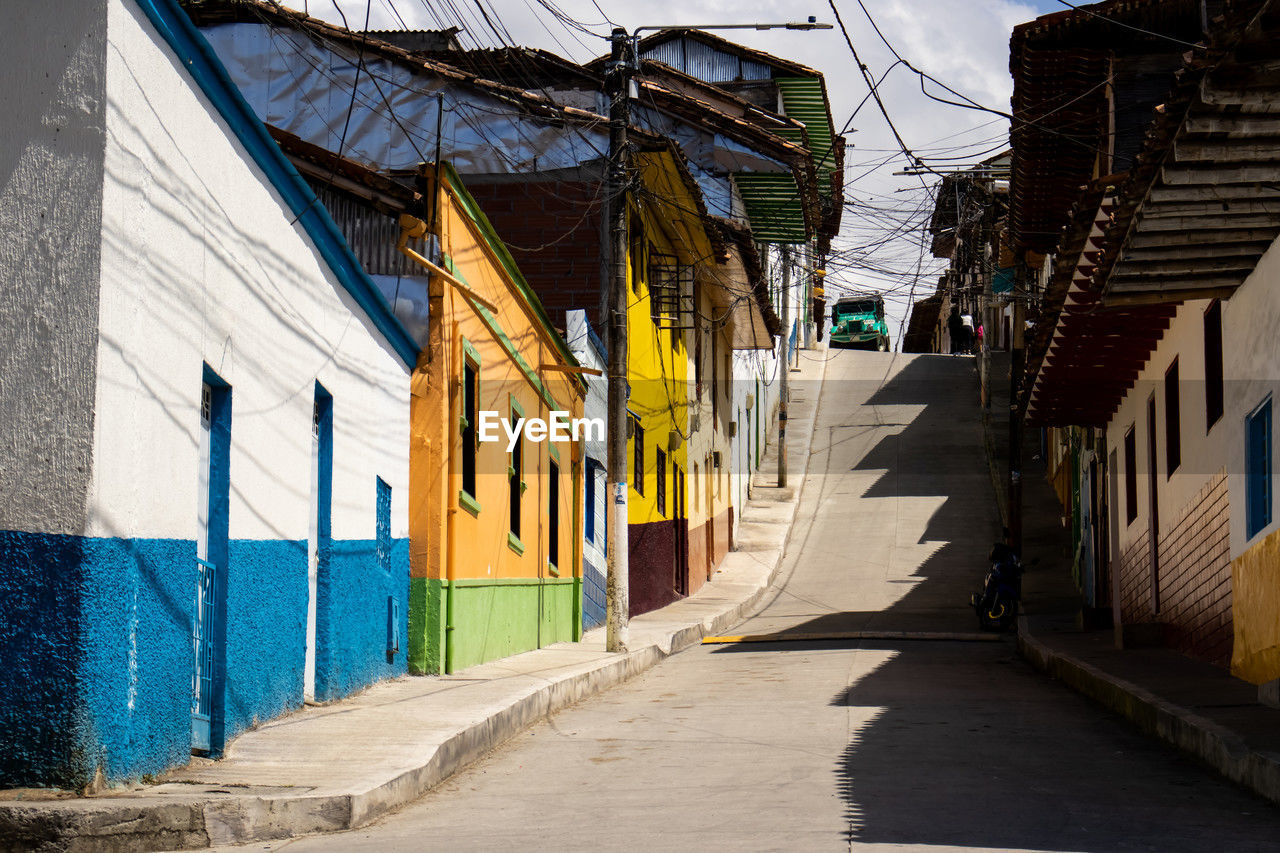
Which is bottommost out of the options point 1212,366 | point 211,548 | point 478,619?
point 478,619

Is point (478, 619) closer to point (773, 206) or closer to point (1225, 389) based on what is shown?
point (1225, 389)

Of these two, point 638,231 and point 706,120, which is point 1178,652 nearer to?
point 638,231

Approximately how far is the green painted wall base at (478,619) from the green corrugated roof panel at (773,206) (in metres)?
14.1

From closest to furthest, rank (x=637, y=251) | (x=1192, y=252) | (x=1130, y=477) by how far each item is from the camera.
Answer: (x=1192, y=252)
(x=1130, y=477)
(x=637, y=251)

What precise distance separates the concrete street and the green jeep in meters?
45.1

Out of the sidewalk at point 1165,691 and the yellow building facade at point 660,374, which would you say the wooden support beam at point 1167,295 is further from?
the yellow building facade at point 660,374

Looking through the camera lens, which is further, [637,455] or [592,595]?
[637,455]

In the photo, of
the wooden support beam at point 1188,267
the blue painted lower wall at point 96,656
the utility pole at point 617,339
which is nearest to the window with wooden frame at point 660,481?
the utility pole at point 617,339

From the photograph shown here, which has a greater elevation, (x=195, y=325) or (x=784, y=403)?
(x=784, y=403)

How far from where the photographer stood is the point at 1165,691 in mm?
11305

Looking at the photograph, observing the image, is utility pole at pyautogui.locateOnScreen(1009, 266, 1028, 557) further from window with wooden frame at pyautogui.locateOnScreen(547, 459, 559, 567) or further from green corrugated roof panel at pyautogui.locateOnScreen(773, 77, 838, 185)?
green corrugated roof panel at pyautogui.locateOnScreen(773, 77, 838, 185)

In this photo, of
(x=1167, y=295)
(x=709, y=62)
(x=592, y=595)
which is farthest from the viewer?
(x=709, y=62)

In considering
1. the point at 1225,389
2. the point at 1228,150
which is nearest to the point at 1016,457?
the point at 1225,389

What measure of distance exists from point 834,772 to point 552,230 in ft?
42.3
